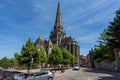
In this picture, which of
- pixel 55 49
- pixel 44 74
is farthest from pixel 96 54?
pixel 44 74

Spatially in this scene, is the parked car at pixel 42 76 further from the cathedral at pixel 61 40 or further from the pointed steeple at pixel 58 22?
the pointed steeple at pixel 58 22

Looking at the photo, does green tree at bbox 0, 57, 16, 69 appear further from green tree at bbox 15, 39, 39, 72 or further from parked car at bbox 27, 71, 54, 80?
parked car at bbox 27, 71, 54, 80

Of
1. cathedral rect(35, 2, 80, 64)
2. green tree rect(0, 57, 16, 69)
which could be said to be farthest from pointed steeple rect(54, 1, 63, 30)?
green tree rect(0, 57, 16, 69)

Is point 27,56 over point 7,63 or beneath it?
beneath

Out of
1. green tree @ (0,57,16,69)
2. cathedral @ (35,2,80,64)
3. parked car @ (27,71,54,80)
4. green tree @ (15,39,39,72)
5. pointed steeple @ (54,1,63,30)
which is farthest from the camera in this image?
pointed steeple @ (54,1,63,30)

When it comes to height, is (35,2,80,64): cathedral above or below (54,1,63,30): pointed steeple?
below

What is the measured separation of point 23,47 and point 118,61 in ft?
70.9

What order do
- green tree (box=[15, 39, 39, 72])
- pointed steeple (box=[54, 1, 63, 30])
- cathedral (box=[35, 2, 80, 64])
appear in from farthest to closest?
1. pointed steeple (box=[54, 1, 63, 30])
2. cathedral (box=[35, 2, 80, 64])
3. green tree (box=[15, 39, 39, 72])

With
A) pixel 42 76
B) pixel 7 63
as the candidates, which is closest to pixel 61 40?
pixel 7 63

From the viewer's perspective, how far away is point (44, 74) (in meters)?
29.1

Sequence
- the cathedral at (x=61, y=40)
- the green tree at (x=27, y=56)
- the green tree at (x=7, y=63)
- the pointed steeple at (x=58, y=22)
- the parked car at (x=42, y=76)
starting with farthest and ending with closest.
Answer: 1. the pointed steeple at (x=58, y=22)
2. the cathedral at (x=61, y=40)
3. the green tree at (x=7, y=63)
4. the green tree at (x=27, y=56)
5. the parked car at (x=42, y=76)

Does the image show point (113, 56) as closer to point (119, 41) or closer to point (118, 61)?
point (118, 61)

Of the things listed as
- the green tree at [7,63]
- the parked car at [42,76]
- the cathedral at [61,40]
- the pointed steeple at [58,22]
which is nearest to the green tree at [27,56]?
the parked car at [42,76]

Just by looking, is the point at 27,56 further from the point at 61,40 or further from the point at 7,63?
the point at 61,40
